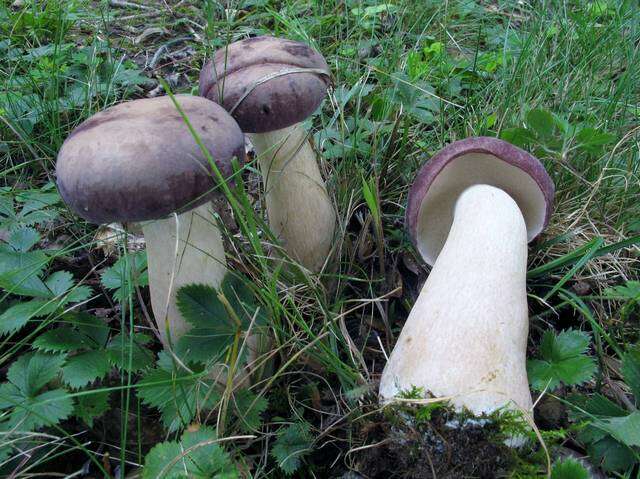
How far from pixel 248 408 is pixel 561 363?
971mm

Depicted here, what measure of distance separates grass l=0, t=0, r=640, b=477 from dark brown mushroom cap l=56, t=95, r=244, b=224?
143 mm

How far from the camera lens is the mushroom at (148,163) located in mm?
1332

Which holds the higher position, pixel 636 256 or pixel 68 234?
pixel 636 256

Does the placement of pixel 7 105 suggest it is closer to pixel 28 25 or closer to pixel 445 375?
pixel 28 25

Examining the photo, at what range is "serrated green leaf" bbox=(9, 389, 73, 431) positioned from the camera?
4.61ft

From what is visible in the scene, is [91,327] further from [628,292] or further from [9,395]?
[628,292]

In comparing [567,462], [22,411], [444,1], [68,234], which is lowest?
[68,234]

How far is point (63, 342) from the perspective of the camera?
61.9 inches

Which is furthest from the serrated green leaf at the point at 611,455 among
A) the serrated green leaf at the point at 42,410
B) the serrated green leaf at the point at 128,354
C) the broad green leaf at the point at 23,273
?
the broad green leaf at the point at 23,273

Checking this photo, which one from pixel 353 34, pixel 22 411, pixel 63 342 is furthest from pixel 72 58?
pixel 22 411

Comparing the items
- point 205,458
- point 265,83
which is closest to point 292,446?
point 205,458

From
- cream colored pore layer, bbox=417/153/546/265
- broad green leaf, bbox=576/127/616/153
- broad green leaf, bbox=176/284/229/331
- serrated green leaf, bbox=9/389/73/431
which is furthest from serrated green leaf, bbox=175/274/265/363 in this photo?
broad green leaf, bbox=576/127/616/153

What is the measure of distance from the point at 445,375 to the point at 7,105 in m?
2.54

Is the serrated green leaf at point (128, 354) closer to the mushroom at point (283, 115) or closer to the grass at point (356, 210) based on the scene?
the grass at point (356, 210)
